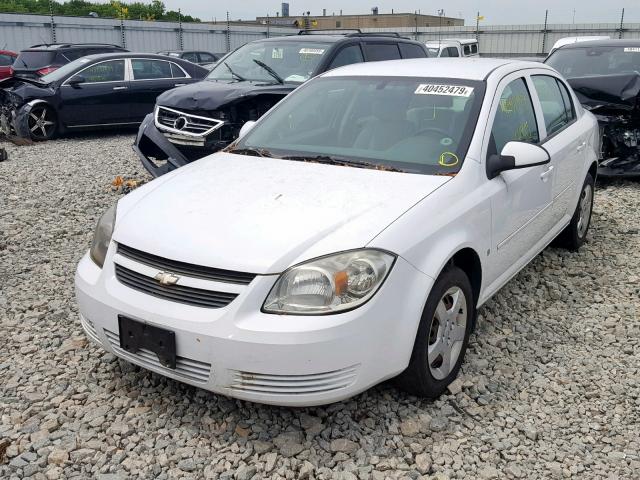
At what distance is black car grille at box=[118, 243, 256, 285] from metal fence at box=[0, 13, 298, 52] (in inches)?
960

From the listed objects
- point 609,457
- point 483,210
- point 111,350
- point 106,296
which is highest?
point 483,210

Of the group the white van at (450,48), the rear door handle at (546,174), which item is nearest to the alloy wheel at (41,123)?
the rear door handle at (546,174)

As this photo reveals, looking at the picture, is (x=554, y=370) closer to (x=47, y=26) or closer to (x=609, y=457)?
(x=609, y=457)

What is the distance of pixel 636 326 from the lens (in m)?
4.00

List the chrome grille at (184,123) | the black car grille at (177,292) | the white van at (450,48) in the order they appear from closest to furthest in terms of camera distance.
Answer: the black car grille at (177,292)
the chrome grille at (184,123)
the white van at (450,48)

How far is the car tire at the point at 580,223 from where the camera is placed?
516 centimetres

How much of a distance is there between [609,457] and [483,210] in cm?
130

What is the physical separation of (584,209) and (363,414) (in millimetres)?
3241

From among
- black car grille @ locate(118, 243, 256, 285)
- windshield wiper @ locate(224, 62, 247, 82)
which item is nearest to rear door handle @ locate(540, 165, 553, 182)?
black car grille @ locate(118, 243, 256, 285)

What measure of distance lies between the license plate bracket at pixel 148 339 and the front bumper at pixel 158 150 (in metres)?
3.26

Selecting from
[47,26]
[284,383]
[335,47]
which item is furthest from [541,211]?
[47,26]

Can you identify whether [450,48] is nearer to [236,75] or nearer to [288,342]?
[236,75]

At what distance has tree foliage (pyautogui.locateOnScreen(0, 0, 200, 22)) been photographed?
57438 millimetres

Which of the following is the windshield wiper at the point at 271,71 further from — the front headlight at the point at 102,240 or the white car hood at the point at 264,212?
the front headlight at the point at 102,240
